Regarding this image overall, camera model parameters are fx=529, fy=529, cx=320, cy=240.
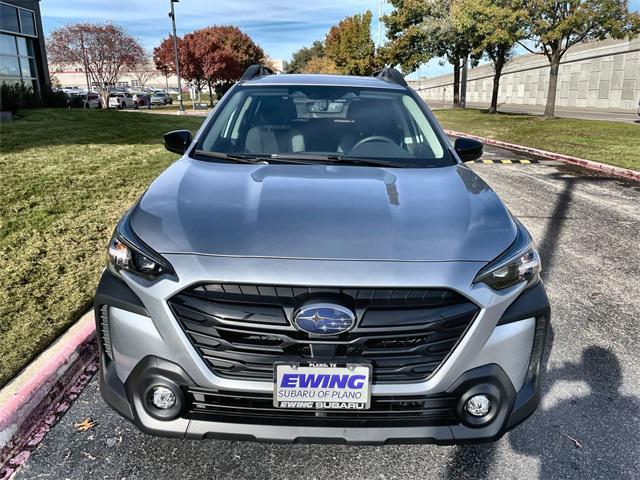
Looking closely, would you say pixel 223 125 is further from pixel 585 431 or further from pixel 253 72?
pixel 585 431

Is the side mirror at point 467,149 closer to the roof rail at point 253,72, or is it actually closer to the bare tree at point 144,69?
the roof rail at point 253,72

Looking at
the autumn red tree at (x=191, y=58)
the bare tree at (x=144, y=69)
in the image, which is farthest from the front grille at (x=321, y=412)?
the autumn red tree at (x=191, y=58)

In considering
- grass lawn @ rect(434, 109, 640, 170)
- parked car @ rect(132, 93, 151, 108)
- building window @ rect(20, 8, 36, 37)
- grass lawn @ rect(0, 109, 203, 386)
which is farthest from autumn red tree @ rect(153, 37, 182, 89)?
grass lawn @ rect(0, 109, 203, 386)

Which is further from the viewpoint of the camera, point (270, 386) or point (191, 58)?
point (191, 58)

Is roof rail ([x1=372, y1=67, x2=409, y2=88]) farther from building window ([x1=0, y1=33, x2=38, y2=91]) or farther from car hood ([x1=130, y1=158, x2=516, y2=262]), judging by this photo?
building window ([x1=0, y1=33, x2=38, y2=91])

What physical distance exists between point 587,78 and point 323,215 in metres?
46.2

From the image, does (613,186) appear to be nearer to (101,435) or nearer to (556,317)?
(556,317)

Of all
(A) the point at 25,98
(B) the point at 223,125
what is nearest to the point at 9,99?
(A) the point at 25,98

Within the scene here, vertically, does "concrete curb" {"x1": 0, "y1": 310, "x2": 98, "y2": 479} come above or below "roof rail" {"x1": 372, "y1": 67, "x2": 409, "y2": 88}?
below

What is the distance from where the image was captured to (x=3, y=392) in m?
2.69

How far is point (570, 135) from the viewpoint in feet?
55.6

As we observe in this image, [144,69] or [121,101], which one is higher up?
[144,69]

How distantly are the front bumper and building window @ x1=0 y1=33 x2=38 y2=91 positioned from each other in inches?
812

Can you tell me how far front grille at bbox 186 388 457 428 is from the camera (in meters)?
2.00
